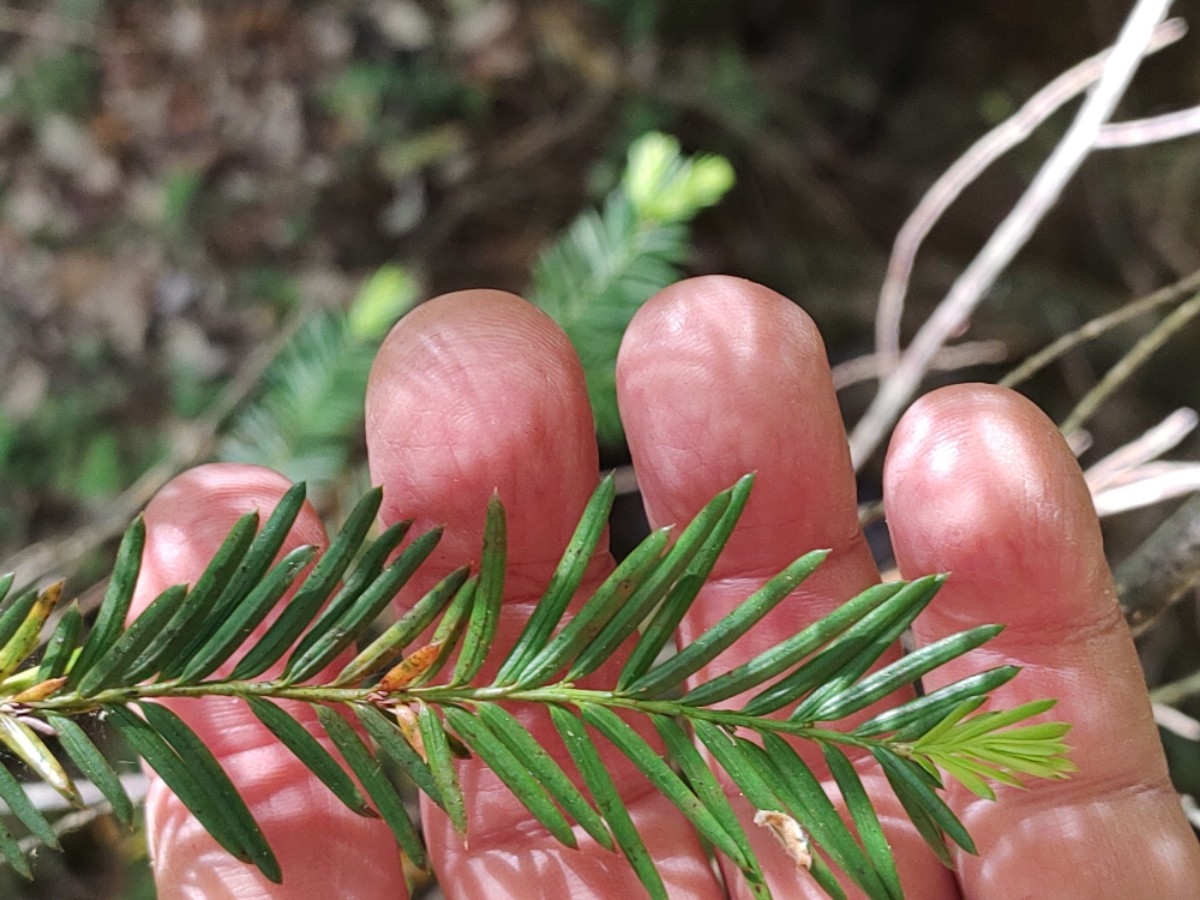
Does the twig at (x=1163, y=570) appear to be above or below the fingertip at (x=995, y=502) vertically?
below

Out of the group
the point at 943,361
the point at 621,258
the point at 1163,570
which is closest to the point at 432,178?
the point at 621,258

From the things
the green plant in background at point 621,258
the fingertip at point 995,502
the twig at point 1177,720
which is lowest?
the twig at point 1177,720

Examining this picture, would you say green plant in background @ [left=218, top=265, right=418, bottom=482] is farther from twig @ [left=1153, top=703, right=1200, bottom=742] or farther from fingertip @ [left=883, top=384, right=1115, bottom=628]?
twig @ [left=1153, top=703, right=1200, bottom=742]

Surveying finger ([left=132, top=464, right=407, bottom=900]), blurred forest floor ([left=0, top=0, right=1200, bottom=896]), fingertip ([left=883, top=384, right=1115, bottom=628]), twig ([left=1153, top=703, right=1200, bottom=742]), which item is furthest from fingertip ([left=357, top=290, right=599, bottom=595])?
blurred forest floor ([left=0, top=0, right=1200, bottom=896])

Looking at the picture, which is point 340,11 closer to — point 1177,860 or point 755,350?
point 755,350

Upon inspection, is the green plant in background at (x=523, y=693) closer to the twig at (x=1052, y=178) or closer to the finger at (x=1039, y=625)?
the finger at (x=1039, y=625)

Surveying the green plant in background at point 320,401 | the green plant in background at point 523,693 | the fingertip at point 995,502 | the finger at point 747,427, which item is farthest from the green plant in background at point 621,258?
the green plant in background at point 523,693

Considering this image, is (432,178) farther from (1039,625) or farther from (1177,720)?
(1177,720)

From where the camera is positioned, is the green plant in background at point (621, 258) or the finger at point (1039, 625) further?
the green plant in background at point (621, 258)
